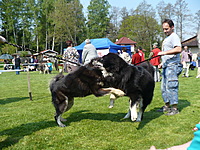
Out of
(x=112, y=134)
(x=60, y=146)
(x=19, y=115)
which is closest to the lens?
(x=60, y=146)

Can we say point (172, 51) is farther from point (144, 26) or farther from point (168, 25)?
point (144, 26)

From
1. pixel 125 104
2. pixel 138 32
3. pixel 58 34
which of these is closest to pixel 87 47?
pixel 125 104

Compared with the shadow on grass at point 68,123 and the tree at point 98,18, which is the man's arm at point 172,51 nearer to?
the shadow on grass at point 68,123

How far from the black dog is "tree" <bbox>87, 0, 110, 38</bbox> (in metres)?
61.9

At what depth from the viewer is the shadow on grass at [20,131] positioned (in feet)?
13.0

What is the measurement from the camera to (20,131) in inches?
181

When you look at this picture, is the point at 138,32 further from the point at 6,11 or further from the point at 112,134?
the point at 112,134

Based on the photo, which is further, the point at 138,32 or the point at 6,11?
the point at 6,11

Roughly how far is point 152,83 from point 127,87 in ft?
2.59

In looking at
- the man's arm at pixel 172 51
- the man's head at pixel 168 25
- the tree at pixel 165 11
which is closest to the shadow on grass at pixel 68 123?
the man's arm at pixel 172 51

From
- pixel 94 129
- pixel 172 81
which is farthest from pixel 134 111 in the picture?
pixel 172 81

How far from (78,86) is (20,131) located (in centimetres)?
162

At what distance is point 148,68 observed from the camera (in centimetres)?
529

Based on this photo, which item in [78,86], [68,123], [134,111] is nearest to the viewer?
[134,111]
